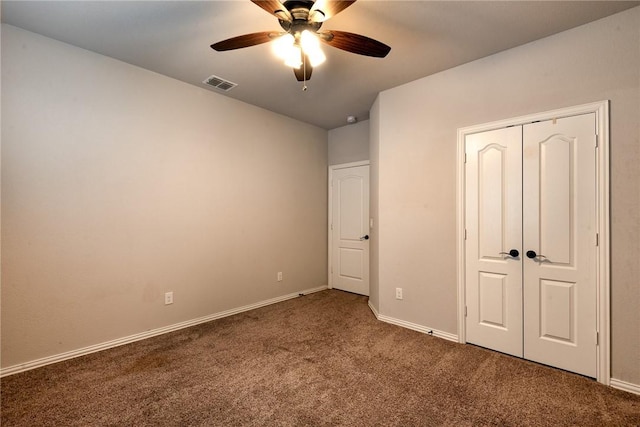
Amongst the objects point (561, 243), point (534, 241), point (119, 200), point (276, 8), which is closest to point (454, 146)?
point (534, 241)

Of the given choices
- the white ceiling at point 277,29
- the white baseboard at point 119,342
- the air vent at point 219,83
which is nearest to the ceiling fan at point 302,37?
the white ceiling at point 277,29

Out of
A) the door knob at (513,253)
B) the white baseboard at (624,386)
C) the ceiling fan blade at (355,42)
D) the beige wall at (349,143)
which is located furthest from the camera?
the beige wall at (349,143)

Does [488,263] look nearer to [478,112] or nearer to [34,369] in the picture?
[478,112]

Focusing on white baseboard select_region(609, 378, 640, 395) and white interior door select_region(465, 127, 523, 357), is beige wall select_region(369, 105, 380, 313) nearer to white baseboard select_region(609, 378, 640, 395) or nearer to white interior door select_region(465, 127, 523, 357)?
white interior door select_region(465, 127, 523, 357)

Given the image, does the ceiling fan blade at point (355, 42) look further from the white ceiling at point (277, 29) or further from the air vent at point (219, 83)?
the air vent at point (219, 83)

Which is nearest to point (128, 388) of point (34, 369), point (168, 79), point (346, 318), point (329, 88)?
point (34, 369)

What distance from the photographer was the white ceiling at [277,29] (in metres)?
2.07

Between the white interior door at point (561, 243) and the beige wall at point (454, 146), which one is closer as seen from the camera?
the beige wall at point (454, 146)

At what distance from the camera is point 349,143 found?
4.70m

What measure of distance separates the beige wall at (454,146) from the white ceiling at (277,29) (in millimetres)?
161

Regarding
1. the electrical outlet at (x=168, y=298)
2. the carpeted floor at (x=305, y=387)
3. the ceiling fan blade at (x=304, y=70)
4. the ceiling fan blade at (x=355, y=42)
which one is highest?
the ceiling fan blade at (x=304, y=70)

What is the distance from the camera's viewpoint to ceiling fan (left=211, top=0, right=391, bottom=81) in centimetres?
176

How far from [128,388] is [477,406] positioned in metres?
2.46

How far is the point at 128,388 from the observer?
2098mm
